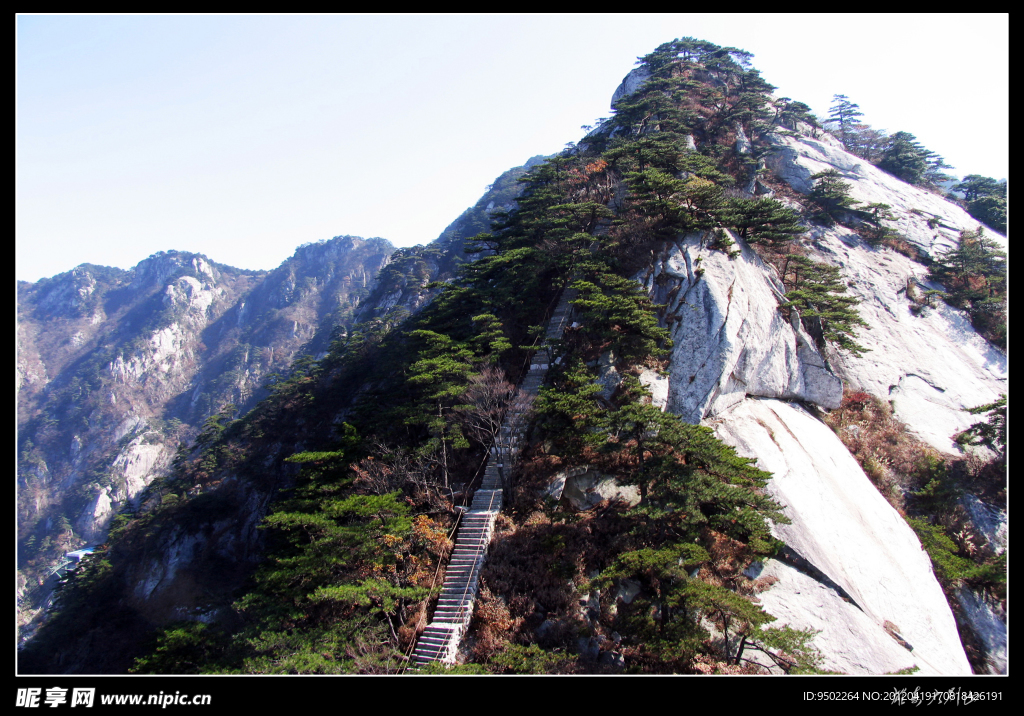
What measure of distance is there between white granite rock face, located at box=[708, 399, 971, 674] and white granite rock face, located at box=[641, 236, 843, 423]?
3.92ft

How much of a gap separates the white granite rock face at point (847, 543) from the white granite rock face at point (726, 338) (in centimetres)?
119

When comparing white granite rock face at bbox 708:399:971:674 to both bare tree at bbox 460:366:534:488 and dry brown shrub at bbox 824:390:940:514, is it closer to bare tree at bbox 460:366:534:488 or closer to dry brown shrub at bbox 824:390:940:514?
dry brown shrub at bbox 824:390:940:514

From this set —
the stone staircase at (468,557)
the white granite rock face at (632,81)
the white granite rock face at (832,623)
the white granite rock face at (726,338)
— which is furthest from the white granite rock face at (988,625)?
the white granite rock face at (632,81)

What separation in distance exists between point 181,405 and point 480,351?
139 m

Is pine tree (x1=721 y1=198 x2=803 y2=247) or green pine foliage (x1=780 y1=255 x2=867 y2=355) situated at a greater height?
pine tree (x1=721 y1=198 x2=803 y2=247)

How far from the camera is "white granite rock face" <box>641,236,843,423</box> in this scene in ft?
55.0

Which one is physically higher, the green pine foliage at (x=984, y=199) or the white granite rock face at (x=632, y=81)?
the white granite rock face at (x=632, y=81)

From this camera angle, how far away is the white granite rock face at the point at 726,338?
16766 mm

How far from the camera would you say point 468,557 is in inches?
520

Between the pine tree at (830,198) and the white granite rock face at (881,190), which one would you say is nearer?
the pine tree at (830,198)

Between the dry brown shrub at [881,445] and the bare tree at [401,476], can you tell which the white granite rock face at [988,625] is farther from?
the bare tree at [401,476]

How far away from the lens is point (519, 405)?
15.2 m

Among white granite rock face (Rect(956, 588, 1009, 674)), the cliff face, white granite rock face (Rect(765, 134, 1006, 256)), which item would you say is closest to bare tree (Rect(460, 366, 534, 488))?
the cliff face
